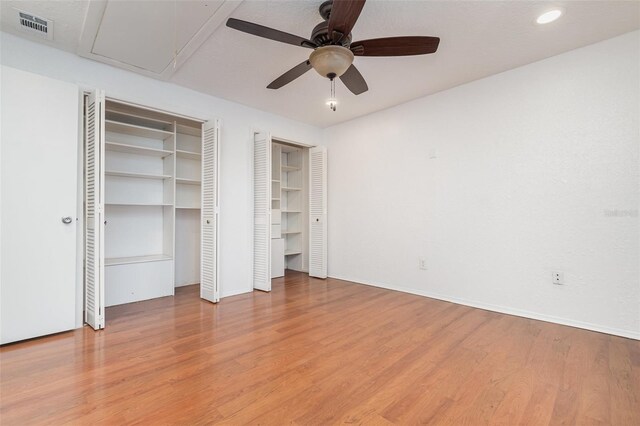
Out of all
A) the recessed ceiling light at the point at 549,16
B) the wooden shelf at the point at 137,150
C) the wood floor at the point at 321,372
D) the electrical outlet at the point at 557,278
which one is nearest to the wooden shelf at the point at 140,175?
the wooden shelf at the point at 137,150

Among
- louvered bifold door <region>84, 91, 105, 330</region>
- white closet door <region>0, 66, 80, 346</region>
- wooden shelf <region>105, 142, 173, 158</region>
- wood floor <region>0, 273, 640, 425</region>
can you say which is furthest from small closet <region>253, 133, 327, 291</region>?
white closet door <region>0, 66, 80, 346</region>

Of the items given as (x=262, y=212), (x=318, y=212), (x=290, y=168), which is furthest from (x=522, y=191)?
(x=290, y=168)

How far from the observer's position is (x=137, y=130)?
3.44 metres

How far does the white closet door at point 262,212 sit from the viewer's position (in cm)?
395

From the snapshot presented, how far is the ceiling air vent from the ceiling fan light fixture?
2.17 meters

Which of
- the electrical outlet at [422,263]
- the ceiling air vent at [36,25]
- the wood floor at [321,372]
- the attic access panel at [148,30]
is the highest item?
the ceiling air vent at [36,25]

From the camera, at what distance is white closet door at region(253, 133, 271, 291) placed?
3949 mm

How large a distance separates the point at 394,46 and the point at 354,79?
0.47 meters

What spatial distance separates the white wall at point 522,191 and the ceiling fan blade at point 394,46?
1164 mm

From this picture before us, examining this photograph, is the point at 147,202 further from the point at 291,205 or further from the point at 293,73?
the point at 293,73

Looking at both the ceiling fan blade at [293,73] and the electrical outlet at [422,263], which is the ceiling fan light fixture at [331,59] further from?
the electrical outlet at [422,263]

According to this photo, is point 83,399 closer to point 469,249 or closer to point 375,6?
point 375,6

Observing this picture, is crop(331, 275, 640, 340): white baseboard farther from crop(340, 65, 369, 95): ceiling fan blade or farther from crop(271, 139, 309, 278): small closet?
crop(340, 65, 369, 95): ceiling fan blade

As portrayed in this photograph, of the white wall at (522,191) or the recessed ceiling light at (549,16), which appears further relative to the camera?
the white wall at (522,191)
